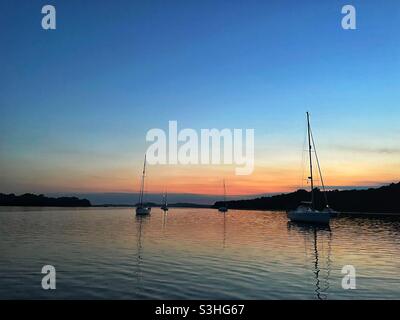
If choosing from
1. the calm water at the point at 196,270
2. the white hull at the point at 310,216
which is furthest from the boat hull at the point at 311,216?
the calm water at the point at 196,270

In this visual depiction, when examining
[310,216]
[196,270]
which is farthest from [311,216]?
[196,270]

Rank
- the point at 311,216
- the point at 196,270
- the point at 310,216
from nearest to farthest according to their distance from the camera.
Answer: the point at 196,270, the point at 311,216, the point at 310,216

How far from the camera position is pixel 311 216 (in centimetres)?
8369

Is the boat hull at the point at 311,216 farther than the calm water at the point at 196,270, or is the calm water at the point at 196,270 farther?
the boat hull at the point at 311,216

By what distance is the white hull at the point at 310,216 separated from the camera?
80750 millimetres

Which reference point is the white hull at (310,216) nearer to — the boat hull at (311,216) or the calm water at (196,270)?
the boat hull at (311,216)

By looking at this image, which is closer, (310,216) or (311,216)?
(311,216)

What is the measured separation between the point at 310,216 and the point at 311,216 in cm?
30

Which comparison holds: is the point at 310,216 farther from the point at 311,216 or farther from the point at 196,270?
the point at 196,270

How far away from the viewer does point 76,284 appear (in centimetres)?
2281

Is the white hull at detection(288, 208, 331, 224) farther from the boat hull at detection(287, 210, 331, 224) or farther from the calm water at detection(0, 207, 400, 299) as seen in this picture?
the calm water at detection(0, 207, 400, 299)

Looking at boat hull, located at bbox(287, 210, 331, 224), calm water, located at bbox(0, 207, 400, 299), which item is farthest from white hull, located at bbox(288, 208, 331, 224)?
calm water, located at bbox(0, 207, 400, 299)

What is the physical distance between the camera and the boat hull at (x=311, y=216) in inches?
3177
